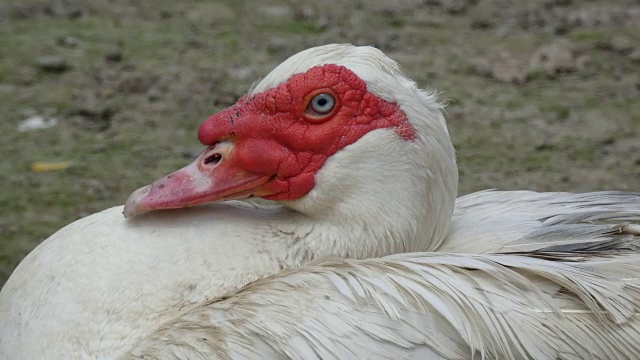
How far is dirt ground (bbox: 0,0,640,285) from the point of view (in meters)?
5.51

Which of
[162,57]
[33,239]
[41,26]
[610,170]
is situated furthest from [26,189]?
[610,170]

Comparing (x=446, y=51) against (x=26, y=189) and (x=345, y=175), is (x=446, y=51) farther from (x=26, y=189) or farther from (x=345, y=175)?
(x=345, y=175)

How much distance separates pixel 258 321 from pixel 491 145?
3353 mm

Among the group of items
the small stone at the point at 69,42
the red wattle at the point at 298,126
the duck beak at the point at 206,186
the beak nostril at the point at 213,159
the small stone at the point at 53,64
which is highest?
the red wattle at the point at 298,126

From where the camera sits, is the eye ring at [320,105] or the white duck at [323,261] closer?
the white duck at [323,261]

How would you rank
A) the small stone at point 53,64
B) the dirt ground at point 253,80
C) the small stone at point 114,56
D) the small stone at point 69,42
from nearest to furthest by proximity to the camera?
the dirt ground at point 253,80 → the small stone at point 53,64 → the small stone at point 114,56 → the small stone at point 69,42

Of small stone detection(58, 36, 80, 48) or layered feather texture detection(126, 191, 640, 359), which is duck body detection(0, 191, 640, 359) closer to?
layered feather texture detection(126, 191, 640, 359)

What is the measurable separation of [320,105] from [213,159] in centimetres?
39

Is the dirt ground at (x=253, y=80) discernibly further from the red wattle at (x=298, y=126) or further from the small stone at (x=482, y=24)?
the red wattle at (x=298, y=126)

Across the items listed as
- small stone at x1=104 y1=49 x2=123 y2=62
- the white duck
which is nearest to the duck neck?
the white duck

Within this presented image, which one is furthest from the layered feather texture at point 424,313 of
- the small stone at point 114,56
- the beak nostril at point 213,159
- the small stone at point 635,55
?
the small stone at point 114,56

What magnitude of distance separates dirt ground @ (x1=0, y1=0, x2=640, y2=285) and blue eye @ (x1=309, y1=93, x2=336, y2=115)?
2.13 meters

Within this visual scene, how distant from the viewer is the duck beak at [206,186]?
3.12 meters

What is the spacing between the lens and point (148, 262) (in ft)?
9.96
